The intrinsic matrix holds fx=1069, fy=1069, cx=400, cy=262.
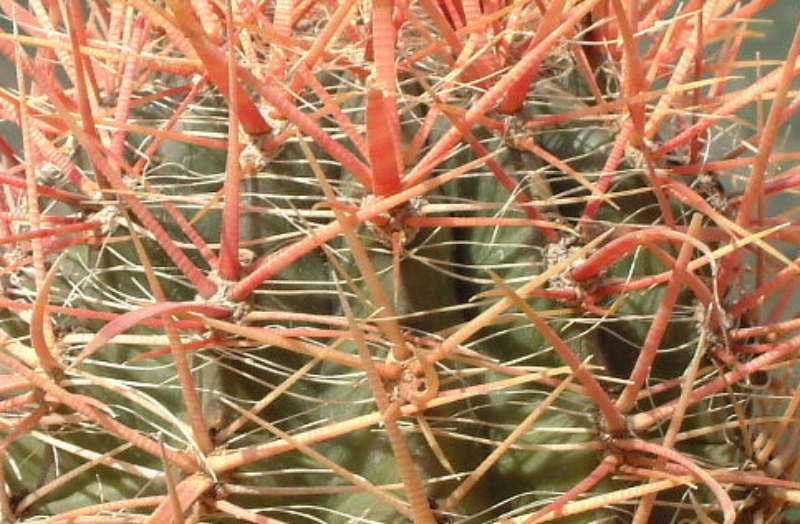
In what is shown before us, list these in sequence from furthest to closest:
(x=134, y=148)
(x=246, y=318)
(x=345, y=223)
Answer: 1. (x=134, y=148)
2. (x=246, y=318)
3. (x=345, y=223)

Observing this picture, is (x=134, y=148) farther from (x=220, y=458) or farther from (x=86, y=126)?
(x=220, y=458)

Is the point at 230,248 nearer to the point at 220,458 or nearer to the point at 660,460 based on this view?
the point at 220,458

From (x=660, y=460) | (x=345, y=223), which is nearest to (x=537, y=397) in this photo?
(x=660, y=460)

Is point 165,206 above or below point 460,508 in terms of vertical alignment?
above

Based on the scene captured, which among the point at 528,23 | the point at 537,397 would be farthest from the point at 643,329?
the point at 528,23

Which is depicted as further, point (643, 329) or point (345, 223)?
point (643, 329)

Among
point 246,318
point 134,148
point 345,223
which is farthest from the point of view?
point 134,148
